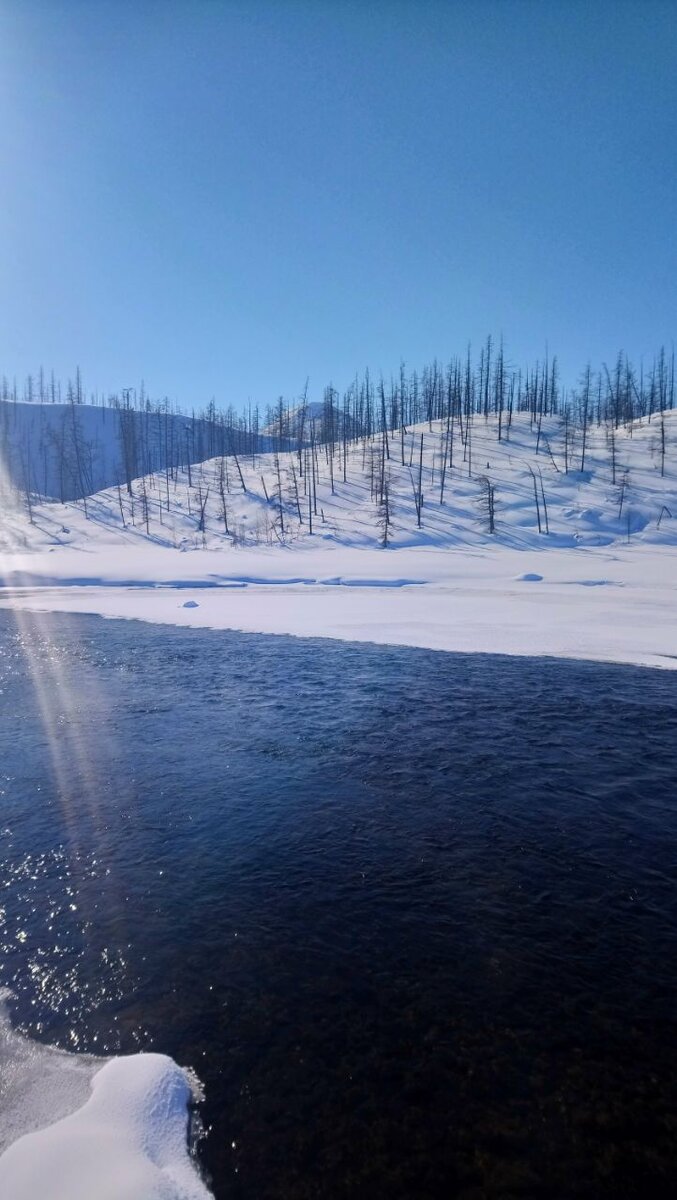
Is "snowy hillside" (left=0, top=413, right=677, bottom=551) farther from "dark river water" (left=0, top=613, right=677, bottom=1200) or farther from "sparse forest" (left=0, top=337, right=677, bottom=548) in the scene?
"dark river water" (left=0, top=613, right=677, bottom=1200)

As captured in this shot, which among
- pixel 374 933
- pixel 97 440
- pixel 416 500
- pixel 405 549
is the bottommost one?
pixel 374 933

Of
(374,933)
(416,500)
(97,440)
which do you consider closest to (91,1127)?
(374,933)

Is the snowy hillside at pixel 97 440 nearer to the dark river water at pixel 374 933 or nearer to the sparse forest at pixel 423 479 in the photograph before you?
the sparse forest at pixel 423 479

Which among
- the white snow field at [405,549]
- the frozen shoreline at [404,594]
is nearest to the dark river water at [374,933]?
the frozen shoreline at [404,594]

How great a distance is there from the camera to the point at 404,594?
105 feet

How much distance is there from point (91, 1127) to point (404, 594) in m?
28.8

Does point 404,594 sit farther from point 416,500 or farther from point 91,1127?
point 416,500

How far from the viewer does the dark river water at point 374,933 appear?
394cm

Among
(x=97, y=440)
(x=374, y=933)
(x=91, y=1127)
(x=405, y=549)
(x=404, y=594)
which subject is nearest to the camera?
(x=91, y=1127)

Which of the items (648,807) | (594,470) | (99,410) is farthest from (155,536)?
(99,410)

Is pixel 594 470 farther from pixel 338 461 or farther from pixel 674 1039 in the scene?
pixel 674 1039

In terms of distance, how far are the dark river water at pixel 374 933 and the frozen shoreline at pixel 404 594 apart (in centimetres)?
756

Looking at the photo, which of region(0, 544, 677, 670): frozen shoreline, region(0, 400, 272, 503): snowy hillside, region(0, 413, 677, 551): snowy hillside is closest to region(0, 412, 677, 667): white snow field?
region(0, 544, 677, 670): frozen shoreline

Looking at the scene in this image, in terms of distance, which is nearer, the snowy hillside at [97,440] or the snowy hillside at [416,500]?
the snowy hillside at [416,500]
